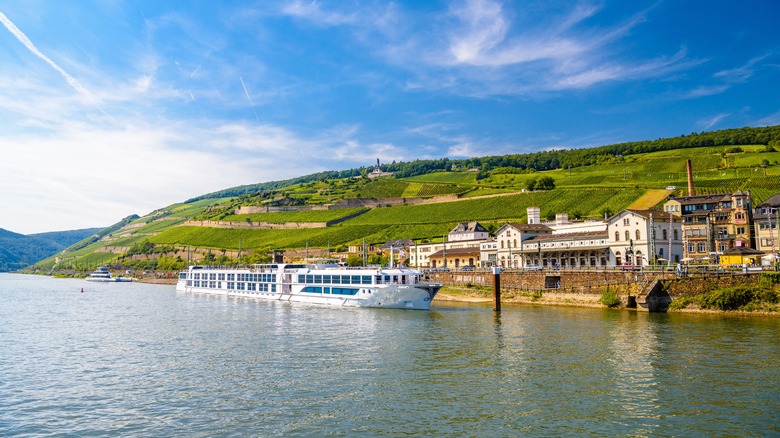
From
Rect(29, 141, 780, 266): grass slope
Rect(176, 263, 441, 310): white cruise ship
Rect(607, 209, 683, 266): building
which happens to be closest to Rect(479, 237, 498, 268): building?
Rect(29, 141, 780, 266): grass slope

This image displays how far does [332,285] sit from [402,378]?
4034cm

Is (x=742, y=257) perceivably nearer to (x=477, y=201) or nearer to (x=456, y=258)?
(x=456, y=258)

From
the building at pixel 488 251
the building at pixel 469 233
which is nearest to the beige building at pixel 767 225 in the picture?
the building at pixel 488 251

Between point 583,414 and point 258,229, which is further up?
point 258,229

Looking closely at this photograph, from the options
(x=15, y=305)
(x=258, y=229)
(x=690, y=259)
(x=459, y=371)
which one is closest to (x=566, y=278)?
(x=690, y=259)

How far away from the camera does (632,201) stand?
109188mm

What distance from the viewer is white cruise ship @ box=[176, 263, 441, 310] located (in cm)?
5781

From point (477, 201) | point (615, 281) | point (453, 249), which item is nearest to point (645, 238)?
point (615, 281)

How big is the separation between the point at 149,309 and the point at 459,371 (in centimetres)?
5002

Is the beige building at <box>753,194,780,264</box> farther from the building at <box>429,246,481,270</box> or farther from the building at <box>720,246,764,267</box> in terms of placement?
the building at <box>429,246,481,270</box>

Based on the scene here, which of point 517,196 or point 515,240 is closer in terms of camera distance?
point 515,240

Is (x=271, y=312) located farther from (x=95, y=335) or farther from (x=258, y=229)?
(x=258, y=229)

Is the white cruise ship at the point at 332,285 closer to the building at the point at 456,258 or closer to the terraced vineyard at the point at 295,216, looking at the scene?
the building at the point at 456,258

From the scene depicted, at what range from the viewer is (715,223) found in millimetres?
70000
